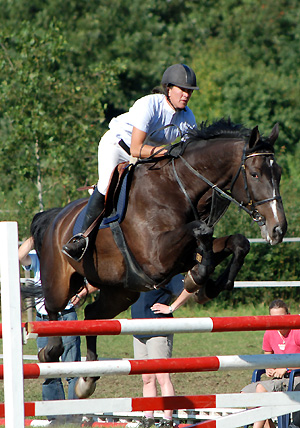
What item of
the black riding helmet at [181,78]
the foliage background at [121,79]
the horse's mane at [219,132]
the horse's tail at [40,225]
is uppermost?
the foliage background at [121,79]

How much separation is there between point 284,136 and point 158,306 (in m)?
22.2

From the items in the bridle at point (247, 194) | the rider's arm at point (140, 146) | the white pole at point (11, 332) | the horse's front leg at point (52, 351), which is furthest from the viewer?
the horse's front leg at point (52, 351)

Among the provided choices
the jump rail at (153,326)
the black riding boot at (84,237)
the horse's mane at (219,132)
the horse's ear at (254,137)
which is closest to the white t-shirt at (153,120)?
the horse's mane at (219,132)

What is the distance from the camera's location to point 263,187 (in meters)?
4.67


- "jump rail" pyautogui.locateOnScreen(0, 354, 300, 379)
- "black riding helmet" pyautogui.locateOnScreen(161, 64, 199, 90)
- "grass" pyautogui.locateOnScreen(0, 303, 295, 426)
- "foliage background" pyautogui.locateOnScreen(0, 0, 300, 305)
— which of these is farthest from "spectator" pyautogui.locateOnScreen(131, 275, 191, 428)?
"foliage background" pyautogui.locateOnScreen(0, 0, 300, 305)

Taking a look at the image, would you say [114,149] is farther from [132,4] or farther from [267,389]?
[132,4]

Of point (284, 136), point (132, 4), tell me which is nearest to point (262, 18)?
point (132, 4)

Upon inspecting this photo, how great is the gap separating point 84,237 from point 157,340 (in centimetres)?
110

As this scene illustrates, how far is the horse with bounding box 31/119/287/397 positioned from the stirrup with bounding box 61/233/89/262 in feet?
0.37

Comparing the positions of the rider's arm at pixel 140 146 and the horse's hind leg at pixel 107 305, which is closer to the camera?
the rider's arm at pixel 140 146

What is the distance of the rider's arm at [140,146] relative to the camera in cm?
510

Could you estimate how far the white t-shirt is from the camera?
202 inches

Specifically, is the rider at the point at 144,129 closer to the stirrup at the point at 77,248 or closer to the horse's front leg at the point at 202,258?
the stirrup at the point at 77,248

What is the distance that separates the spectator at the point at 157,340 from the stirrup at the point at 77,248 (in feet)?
2.94
